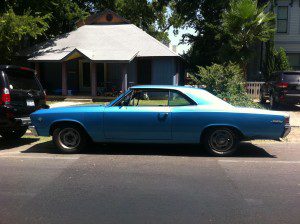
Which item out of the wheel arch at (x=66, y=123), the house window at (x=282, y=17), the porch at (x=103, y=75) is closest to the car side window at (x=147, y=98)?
the wheel arch at (x=66, y=123)

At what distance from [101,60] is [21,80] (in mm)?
11036

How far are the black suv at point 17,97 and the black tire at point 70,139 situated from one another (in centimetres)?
98

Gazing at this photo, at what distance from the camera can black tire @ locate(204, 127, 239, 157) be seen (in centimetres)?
766

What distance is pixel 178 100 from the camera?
25.5 ft

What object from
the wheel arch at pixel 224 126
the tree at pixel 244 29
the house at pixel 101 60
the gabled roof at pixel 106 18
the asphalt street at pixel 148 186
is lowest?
the asphalt street at pixel 148 186

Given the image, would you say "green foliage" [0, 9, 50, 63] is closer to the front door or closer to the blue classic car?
the front door

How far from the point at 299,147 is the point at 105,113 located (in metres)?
4.56

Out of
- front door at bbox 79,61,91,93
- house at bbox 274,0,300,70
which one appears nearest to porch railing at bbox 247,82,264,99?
house at bbox 274,0,300,70

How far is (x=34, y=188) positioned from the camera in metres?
5.68

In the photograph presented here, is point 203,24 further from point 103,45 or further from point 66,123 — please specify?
point 66,123

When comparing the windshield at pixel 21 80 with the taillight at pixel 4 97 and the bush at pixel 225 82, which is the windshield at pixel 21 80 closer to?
the taillight at pixel 4 97

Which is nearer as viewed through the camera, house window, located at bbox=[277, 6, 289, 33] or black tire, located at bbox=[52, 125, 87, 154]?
black tire, located at bbox=[52, 125, 87, 154]

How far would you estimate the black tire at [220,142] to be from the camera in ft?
25.1

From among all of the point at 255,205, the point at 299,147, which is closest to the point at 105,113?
the point at 255,205
